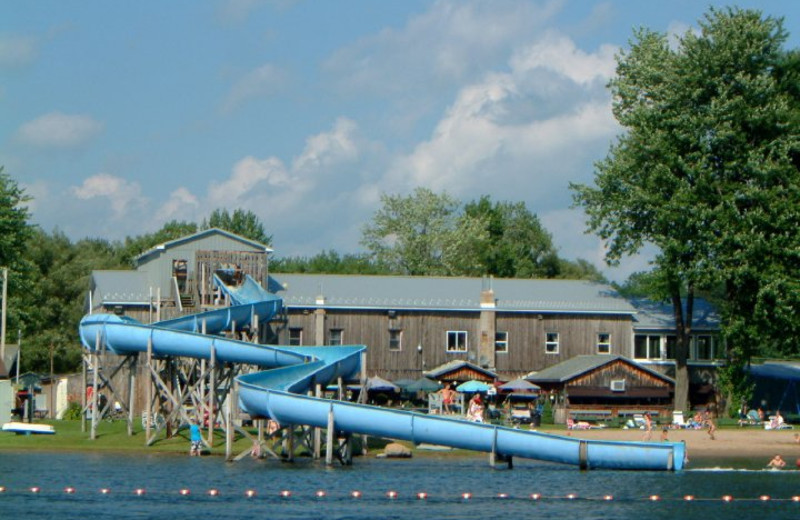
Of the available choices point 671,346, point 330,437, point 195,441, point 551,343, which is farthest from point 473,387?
point 330,437

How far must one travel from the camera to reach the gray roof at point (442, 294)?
251ft

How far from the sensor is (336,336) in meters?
75.9

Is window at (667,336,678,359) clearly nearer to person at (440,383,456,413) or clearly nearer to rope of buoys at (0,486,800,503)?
person at (440,383,456,413)

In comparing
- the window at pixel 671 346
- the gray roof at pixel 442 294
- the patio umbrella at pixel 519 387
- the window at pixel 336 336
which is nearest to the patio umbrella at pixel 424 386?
the patio umbrella at pixel 519 387

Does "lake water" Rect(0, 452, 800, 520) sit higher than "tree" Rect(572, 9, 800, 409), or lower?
lower

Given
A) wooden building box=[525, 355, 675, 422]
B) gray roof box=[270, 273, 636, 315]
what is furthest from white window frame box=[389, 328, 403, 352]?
wooden building box=[525, 355, 675, 422]

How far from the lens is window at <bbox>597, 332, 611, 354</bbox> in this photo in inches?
3076

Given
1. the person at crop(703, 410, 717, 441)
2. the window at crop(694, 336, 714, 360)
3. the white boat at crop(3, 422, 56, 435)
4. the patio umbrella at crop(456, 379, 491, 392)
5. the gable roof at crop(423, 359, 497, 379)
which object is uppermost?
the window at crop(694, 336, 714, 360)

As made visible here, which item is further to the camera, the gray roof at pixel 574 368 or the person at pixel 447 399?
the gray roof at pixel 574 368

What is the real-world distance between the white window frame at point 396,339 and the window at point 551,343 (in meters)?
8.31

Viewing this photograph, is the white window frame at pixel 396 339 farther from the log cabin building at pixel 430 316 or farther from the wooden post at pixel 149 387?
the wooden post at pixel 149 387

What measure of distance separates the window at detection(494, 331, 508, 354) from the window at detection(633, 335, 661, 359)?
26.4ft

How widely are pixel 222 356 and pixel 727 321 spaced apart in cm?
2857

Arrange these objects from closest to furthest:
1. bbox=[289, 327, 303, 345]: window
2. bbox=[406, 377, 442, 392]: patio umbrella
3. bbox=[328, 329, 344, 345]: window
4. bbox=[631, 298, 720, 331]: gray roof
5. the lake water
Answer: the lake water
bbox=[406, 377, 442, 392]: patio umbrella
bbox=[289, 327, 303, 345]: window
bbox=[328, 329, 344, 345]: window
bbox=[631, 298, 720, 331]: gray roof
